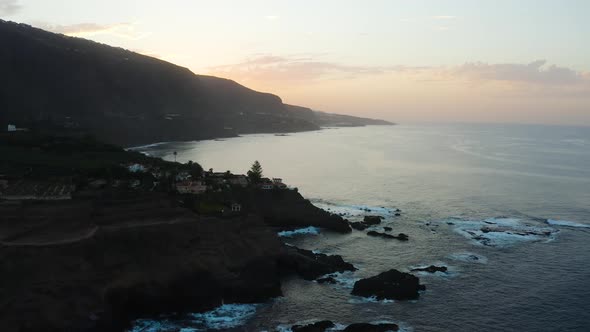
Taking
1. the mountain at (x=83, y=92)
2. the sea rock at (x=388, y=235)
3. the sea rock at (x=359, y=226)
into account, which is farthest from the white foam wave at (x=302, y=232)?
the mountain at (x=83, y=92)

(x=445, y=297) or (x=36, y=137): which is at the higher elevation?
(x=36, y=137)

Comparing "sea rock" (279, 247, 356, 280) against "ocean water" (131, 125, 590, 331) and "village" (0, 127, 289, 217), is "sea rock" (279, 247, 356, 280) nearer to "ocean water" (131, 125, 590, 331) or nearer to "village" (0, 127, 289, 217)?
"ocean water" (131, 125, 590, 331)

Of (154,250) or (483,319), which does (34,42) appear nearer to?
(154,250)

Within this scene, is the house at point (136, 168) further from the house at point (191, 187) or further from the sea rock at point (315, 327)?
the sea rock at point (315, 327)

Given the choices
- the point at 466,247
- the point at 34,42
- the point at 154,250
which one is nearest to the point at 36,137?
the point at 154,250

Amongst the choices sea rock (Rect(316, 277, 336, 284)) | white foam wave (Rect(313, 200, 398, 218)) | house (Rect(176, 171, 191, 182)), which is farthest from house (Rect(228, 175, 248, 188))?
sea rock (Rect(316, 277, 336, 284))

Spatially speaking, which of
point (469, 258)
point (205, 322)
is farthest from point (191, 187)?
point (469, 258)

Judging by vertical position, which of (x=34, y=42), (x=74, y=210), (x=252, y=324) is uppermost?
(x=34, y=42)

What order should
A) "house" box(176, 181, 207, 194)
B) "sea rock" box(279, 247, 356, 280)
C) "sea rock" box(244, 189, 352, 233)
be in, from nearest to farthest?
"sea rock" box(279, 247, 356, 280)
"house" box(176, 181, 207, 194)
"sea rock" box(244, 189, 352, 233)
